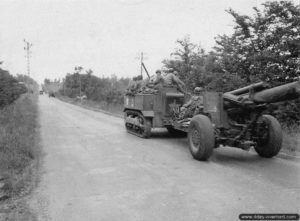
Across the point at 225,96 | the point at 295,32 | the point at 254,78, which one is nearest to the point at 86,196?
the point at 225,96

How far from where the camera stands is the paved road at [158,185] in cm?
467

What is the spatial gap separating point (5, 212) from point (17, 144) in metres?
3.86

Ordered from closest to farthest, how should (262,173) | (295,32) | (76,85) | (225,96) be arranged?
(262,173) → (225,96) → (295,32) → (76,85)

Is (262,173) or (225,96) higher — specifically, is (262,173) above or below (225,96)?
below

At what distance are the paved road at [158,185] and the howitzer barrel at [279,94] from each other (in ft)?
4.56

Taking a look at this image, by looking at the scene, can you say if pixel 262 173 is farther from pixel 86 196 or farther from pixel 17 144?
pixel 17 144

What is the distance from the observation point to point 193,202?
16.3 feet

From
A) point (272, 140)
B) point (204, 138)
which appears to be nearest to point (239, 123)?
point (272, 140)

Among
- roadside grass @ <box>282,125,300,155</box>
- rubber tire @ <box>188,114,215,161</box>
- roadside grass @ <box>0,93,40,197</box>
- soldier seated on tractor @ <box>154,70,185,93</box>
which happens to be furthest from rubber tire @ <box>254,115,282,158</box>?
roadside grass @ <box>0,93,40,197</box>

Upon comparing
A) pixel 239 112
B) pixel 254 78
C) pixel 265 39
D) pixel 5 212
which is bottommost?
pixel 5 212

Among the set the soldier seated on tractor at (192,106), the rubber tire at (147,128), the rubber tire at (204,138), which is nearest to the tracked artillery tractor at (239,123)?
the rubber tire at (204,138)

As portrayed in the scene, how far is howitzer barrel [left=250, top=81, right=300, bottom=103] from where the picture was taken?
6480mm

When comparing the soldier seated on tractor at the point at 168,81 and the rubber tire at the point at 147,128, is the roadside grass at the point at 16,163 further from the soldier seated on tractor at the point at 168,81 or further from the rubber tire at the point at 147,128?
the soldier seated on tractor at the point at 168,81

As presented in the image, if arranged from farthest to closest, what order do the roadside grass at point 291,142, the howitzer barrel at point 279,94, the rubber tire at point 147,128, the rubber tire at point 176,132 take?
the rubber tire at point 176,132 < the rubber tire at point 147,128 < the roadside grass at point 291,142 < the howitzer barrel at point 279,94
